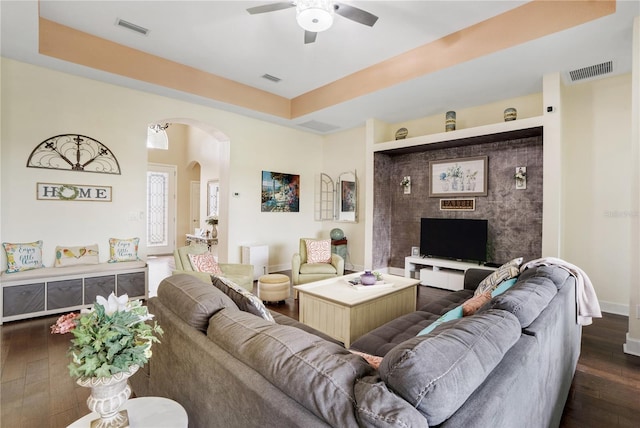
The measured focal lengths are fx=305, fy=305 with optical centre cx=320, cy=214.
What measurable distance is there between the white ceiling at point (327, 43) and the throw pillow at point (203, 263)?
2547 mm

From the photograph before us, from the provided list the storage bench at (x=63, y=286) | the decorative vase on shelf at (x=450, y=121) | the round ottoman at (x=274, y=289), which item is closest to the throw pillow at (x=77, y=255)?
the storage bench at (x=63, y=286)

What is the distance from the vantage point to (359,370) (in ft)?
3.17

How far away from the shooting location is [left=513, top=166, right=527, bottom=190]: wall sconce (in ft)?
14.4

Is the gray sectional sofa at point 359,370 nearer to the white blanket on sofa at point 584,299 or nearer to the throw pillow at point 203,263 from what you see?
the white blanket on sofa at point 584,299

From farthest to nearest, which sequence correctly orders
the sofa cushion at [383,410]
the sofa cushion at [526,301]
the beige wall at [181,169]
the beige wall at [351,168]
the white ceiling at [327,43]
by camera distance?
the beige wall at [181,169] → the beige wall at [351,168] → the white ceiling at [327,43] → the sofa cushion at [526,301] → the sofa cushion at [383,410]

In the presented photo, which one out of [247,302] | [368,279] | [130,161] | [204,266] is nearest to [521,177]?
[368,279]

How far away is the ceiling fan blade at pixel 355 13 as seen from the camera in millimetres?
2718

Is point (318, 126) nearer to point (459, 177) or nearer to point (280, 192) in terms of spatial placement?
point (280, 192)

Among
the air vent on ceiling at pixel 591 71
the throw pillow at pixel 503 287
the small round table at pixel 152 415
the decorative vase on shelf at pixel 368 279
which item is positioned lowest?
the small round table at pixel 152 415

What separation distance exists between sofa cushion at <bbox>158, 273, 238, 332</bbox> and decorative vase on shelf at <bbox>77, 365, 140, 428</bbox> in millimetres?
420

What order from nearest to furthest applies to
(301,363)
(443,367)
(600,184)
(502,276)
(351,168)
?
(443,367) → (301,363) → (502,276) → (600,184) → (351,168)

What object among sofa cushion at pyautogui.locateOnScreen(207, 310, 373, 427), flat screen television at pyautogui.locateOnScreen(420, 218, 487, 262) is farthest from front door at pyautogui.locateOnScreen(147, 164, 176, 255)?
sofa cushion at pyautogui.locateOnScreen(207, 310, 373, 427)

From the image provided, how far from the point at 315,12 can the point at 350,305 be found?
8.39 ft

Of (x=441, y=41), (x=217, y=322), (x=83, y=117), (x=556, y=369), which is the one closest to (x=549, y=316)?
(x=556, y=369)
